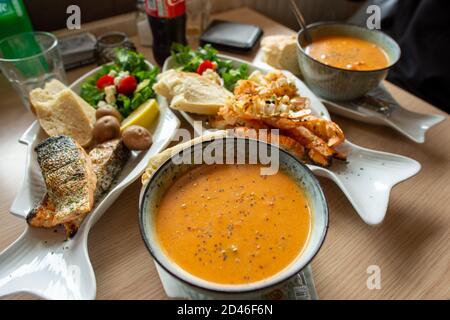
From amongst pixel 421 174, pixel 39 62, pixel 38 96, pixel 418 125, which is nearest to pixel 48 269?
pixel 38 96

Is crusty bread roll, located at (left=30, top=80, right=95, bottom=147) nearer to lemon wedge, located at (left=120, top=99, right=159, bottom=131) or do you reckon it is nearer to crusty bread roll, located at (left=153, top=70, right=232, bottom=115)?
lemon wedge, located at (left=120, top=99, right=159, bottom=131)

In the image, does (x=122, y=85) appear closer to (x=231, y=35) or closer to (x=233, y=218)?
(x=231, y=35)

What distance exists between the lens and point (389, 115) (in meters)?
1.51

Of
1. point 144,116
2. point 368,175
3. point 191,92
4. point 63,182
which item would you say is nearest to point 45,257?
point 63,182

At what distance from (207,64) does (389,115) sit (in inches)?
34.3

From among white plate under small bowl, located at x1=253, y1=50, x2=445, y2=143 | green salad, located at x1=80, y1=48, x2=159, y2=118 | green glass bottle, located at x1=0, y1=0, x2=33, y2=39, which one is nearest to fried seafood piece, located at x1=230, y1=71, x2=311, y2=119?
white plate under small bowl, located at x1=253, y1=50, x2=445, y2=143

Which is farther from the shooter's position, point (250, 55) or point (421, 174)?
point (250, 55)

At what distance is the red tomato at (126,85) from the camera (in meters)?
1.59

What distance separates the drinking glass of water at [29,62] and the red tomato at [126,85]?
1.14 ft

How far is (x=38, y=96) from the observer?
1.48m

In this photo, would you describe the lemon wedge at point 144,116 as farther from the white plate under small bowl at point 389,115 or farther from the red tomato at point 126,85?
the white plate under small bowl at point 389,115

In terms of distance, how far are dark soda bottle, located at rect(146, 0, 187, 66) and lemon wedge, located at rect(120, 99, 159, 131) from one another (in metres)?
0.51
